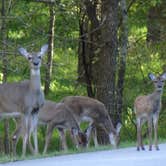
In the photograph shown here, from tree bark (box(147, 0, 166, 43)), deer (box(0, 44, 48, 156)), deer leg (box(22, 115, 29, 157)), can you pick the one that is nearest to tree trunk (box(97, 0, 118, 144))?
tree bark (box(147, 0, 166, 43))

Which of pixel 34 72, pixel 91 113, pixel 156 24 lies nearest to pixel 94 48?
pixel 156 24

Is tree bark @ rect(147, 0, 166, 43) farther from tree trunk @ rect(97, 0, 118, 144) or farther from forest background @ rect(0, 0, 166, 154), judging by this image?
tree trunk @ rect(97, 0, 118, 144)

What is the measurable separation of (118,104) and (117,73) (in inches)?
82.2

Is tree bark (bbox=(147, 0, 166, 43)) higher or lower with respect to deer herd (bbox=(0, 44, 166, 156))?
higher

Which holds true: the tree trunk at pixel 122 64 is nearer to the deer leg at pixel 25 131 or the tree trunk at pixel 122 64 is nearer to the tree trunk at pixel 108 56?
the tree trunk at pixel 108 56

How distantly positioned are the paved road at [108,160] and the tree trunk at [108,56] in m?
8.81

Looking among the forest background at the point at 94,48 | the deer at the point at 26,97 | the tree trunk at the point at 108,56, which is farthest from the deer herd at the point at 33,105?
the tree trunk at the point at 108,56

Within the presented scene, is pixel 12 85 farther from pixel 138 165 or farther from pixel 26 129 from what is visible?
pixel 138 165

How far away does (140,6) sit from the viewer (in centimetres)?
2814

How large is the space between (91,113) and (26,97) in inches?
190

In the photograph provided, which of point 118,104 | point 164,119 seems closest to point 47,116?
point 118,104

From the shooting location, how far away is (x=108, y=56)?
2425 centimetres

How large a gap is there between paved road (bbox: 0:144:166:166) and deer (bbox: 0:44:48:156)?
7.71ft

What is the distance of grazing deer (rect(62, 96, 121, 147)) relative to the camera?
21.5m
